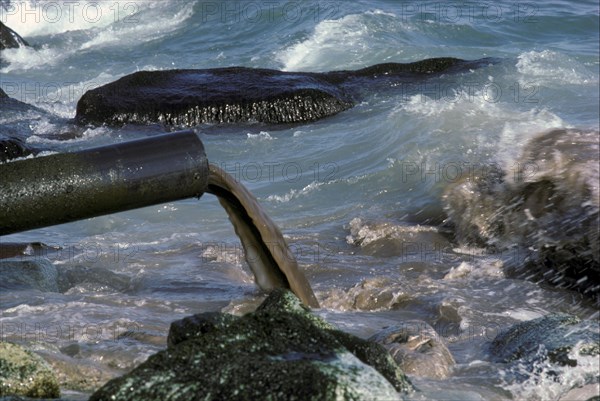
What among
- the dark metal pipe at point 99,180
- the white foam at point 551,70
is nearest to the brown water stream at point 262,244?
the dark metal pipe at point 99,180

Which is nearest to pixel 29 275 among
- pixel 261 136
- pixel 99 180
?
pixel 99 180

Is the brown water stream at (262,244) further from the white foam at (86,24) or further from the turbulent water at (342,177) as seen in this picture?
the white foam at (86,24)

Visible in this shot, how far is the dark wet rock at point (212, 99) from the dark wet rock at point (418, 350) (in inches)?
221

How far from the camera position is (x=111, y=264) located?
6777mm

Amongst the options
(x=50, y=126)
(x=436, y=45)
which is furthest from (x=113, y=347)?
(x=436, y=45)

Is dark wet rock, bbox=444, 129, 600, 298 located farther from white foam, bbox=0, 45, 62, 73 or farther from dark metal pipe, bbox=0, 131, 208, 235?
white foam, bbox=0, 45, 62, 73

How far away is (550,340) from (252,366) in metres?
1.88

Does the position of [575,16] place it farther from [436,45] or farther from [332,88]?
[332,88]

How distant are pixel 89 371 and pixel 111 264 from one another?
→ 2571 millimetres

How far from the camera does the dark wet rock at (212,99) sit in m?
10.4

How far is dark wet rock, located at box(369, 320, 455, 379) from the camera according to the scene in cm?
457

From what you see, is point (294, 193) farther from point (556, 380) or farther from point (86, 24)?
point (86, 24)

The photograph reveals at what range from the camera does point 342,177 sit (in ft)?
29.8

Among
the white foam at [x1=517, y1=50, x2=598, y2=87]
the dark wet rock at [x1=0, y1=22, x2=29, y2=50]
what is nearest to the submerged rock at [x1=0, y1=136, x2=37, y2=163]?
the white foam at [x1=517, y1=50, x2=598, y2=87]
